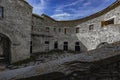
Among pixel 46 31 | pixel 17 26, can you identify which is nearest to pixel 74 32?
pixel 46 31

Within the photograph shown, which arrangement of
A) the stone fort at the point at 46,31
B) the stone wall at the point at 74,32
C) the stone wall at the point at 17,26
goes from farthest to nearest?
the stone wall at the point at 74,32 < the stone fort at the point at 46,31 < the stone wall at the point at 17,26

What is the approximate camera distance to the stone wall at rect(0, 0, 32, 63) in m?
16.2

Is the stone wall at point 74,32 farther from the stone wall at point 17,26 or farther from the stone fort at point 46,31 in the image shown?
the stone wall at point 17,26

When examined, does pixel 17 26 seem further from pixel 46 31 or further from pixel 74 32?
pixel 74 32

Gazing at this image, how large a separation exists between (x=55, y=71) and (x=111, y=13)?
18105 millimetres

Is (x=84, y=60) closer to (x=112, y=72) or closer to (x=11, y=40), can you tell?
(x=112, y=72)

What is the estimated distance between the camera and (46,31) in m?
24.9

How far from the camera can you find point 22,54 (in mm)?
17766

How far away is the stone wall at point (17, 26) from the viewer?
16219 millimetres

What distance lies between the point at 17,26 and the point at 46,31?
7.96 m

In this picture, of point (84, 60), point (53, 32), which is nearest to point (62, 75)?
point (84, 60)

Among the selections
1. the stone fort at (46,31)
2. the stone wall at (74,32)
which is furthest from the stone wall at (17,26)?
the stone wall at (74,32)

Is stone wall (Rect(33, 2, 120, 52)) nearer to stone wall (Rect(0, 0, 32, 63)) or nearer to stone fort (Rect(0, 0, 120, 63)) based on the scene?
stone fort (Rect(0, 0, 120, 63))

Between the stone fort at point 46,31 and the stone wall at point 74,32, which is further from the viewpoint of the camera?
the stone wall at point 74,32
